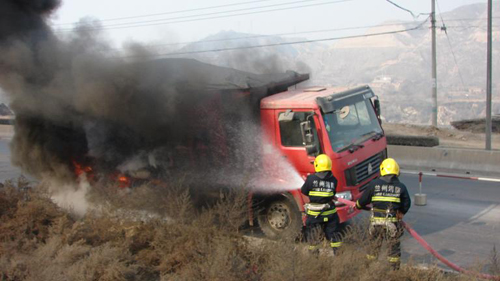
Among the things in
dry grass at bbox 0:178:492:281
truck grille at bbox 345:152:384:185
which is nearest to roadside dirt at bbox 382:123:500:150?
truck grille at bbox 345:152:384:185

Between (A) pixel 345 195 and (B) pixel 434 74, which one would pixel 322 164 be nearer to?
(A) pixel 345 195

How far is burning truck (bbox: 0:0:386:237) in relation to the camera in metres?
7.20

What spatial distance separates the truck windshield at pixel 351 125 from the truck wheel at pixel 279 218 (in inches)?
42.2

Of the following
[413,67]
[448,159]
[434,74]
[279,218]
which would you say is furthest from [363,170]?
[413,67]

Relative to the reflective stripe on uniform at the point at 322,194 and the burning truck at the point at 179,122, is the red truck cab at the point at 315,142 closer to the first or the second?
the burning truck at the point at 179,122

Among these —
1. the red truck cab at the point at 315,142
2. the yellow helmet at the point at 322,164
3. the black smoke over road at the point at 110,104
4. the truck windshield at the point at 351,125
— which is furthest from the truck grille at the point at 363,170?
the black smoke over road at the point at 110,104

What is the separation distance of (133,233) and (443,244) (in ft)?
14.5

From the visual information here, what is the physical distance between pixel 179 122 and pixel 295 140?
5.88 feet

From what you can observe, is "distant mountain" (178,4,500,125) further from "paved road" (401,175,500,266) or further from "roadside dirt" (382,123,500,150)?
"paved road" (401,175,500,266)

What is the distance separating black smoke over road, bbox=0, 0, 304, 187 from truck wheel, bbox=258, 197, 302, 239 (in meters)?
0.72

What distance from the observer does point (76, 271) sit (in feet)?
16.2

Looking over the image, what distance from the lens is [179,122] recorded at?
764 cm

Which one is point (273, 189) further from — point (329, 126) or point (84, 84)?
point (84, 84)

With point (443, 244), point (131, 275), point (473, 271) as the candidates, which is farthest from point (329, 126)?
point (131, 275)
